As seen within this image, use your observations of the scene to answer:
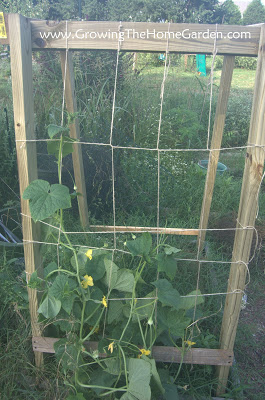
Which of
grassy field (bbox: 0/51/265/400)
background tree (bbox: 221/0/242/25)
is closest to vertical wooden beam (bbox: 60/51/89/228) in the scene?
grassy field (bbox: 0/51/265/400)

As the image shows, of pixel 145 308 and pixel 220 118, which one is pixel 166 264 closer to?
pixel 145 308

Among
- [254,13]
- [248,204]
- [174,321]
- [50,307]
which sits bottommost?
[174,321]

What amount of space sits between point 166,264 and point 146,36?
0.87 m

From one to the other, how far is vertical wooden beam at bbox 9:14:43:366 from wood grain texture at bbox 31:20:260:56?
0.09 meters

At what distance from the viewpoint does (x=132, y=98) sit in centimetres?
387

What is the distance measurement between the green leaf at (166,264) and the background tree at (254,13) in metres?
20.7

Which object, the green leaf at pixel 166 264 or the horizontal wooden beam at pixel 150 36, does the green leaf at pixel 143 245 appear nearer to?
the green leaf at pixel 166 264

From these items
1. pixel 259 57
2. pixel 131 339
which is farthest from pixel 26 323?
pixel 259 57

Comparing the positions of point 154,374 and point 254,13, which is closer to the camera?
point 154,374

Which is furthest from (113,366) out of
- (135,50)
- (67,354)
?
(135,50)

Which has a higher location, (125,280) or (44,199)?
(44,199)

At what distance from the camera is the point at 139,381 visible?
1.36 m

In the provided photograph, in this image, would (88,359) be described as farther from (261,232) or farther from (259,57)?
(261,232)

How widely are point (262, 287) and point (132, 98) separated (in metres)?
2.28
